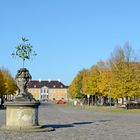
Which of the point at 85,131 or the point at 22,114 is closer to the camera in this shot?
the point at 85,131

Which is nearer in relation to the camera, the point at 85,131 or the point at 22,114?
the point at 85,131

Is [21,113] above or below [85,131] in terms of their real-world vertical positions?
above

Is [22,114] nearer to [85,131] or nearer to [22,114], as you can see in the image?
[22,114]

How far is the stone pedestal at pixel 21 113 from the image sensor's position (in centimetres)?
2777

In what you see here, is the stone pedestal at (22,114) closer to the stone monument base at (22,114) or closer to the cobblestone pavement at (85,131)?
the stone monument base at (22,114)

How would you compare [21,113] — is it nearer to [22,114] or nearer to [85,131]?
[22,114]

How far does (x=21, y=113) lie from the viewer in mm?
27734

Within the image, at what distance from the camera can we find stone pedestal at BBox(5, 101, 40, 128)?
27.8 m

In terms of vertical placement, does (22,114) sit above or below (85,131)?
above

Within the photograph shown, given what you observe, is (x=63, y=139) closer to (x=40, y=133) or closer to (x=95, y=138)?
(x=95, y=138)

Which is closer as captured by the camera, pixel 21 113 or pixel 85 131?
pixel 85 131

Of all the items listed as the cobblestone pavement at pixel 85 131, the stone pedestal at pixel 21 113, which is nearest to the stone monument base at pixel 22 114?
the stone pedestal at pixel 21 113

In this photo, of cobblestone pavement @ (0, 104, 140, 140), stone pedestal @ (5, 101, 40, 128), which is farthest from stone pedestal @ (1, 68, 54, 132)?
cobblestone pavement @ (0, 104, 140, 140)

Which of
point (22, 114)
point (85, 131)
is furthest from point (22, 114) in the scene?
point (85, 131)
